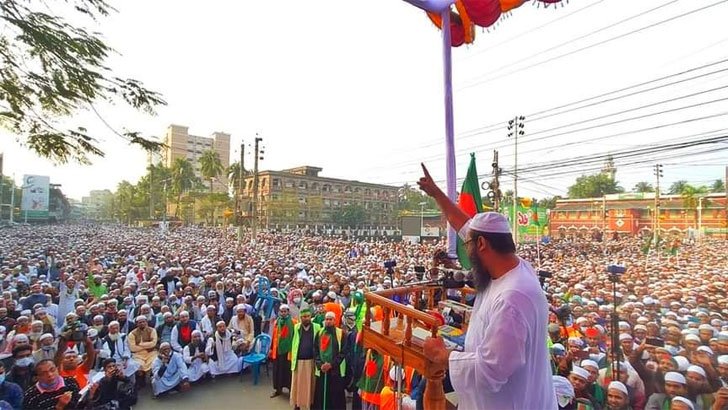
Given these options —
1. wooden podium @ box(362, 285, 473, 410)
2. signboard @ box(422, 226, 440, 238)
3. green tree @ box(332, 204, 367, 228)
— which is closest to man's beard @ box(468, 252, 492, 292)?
wooden podium @ box(362, 285, 473, 410)

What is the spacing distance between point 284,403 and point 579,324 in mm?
5298

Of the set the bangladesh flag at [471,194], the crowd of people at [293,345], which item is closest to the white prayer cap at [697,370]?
the crowd of people at [293,345]

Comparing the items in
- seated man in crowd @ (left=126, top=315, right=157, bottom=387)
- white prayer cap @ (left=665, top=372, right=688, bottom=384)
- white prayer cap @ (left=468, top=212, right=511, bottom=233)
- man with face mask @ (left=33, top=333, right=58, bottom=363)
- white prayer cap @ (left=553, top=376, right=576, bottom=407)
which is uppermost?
white prayer cap @ (left=468, top=212, right=511, bottom=233)

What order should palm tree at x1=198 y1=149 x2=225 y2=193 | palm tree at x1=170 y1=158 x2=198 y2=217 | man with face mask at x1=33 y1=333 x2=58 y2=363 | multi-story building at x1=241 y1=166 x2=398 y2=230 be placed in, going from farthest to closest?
multi-story building at x1=241 y1=166 x2=398 y2=230, palm tree at x1=170 y1=158 x2=198 y2=217, palm tree at x1=198 y1=149 x2=225 y2=193, man with face mask at x1=33 y1=333 x2=58 y2=363

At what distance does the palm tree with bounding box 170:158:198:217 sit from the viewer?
167 ft

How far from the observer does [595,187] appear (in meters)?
57.1

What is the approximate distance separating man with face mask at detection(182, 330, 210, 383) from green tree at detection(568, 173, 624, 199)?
203 ft

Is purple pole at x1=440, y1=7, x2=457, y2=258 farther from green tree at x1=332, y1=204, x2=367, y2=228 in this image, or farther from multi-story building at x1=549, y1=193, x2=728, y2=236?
green tree at x1=332, y1=204, x2=367, y2=228

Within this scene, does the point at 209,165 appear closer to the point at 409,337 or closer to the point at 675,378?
the point at 675,378

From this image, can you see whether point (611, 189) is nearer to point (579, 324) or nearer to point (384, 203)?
point (384, 203)

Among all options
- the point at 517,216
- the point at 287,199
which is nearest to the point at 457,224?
the point at 517,216

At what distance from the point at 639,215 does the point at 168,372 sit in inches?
1815

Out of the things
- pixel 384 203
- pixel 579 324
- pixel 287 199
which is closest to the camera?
pixel 579 324

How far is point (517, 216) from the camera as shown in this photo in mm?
20188
